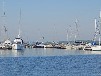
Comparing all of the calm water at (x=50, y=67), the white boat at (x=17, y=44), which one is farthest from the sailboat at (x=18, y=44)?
the calm water at (x=50, y=67)

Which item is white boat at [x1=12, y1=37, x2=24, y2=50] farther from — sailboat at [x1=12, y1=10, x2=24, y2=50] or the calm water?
the calm water

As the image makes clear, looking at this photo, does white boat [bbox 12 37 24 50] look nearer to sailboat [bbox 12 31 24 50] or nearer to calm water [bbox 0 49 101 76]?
sailboat [bbox 12 31 24 50]

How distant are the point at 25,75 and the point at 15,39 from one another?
395 feet

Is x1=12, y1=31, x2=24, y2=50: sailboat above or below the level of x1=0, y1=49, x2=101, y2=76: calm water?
above

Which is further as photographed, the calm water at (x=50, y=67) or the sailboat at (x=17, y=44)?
the sailboat at (x=17, y=44)

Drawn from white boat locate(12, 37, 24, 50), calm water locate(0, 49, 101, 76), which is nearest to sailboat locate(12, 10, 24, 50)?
white boat locate(12, 37, 24, 50)

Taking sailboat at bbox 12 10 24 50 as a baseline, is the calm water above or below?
below

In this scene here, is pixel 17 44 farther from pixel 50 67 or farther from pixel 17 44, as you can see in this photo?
pixel 50 67

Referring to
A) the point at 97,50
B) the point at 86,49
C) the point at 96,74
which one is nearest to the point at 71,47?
the point at 86,49

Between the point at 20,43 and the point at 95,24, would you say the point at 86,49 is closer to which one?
the point at 95,24

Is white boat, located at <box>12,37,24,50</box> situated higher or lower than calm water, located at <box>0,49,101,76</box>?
higher

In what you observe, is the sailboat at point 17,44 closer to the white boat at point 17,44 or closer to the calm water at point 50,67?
the white boat at point 17,44

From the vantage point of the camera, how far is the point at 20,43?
168 metres

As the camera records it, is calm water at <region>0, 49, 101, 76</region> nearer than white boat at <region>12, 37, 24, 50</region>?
Yes
